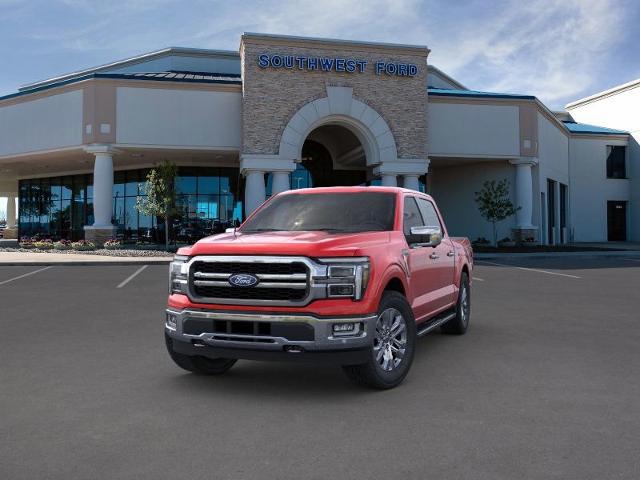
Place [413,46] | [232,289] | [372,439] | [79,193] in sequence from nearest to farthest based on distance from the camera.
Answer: [372,439] → [232,289] → [413,46] → [79,193]

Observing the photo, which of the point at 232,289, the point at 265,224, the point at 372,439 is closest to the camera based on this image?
the point at 372,439

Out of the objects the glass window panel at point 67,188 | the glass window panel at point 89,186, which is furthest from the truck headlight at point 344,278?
the glass window panel at point 67,188

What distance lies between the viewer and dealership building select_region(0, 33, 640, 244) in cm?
2847

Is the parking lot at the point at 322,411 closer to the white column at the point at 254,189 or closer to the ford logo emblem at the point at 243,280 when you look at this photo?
the ford logo emblem at the point at 243,280

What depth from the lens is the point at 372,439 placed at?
4207mm

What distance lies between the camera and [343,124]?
3008 cm

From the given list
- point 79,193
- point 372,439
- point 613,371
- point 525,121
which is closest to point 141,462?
point 372,439

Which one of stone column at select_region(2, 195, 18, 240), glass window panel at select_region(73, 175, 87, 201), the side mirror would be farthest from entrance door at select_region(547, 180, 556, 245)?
stone column at select_region(2, 195, 18, 240)

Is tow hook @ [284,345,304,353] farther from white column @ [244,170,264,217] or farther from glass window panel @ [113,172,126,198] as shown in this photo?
glass window panel @ [113,172,126,198]

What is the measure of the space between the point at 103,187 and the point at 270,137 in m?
8.60

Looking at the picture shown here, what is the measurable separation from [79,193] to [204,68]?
1164 centimetres

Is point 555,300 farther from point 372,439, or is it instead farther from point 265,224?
point 372,439

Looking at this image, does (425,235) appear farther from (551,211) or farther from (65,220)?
(65,220)

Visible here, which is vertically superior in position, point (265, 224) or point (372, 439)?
point (265, 224)
